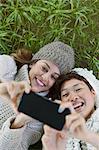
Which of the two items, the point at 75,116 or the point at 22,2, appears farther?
the point at 22,2

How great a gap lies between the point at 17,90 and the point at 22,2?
3.41 ft

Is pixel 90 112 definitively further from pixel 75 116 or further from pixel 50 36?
pixel 75 116

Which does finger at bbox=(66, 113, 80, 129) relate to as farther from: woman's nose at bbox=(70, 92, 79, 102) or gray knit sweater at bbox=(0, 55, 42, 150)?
woman's nose at bbox=(70, 92, 79, 102)

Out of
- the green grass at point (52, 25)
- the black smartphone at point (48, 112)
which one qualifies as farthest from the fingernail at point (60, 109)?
the green grass at point (52, 25)

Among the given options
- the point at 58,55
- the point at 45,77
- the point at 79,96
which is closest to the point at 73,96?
the point at 79,96

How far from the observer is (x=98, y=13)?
2.01m

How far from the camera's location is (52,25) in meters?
1.95

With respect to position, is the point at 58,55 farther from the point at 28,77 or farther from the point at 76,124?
the point at 76,124

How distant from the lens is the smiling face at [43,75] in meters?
1.70

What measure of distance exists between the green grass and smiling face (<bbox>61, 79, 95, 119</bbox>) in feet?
1.10

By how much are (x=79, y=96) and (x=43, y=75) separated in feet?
0.72

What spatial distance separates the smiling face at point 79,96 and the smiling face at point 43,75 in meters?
0.08

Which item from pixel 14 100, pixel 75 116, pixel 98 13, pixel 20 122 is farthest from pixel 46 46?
pixel 75 116

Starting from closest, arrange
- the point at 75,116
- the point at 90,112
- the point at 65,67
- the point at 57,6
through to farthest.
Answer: the point at 75,116 → the point at 90,112 → the point at 65,67 → the point at 57,6
